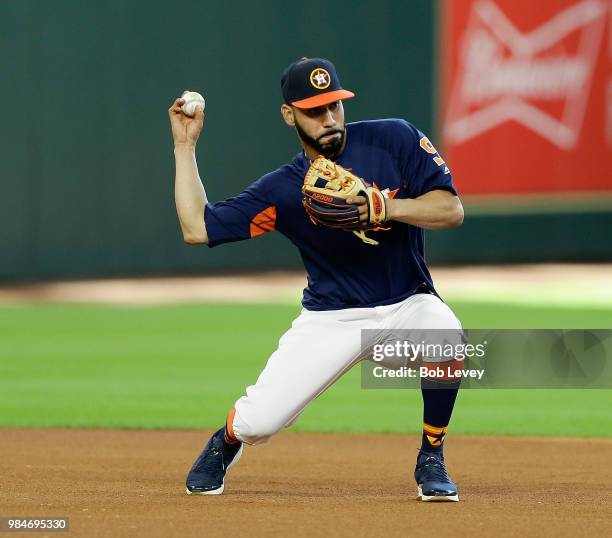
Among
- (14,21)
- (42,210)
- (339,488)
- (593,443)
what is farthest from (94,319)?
(339,488)

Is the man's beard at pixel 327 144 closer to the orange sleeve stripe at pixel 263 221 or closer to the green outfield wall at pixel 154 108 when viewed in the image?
the orange sleeve stripe at pixel 263 221

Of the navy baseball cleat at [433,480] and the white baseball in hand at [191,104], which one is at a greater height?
the white baseball in hand at [191,104]

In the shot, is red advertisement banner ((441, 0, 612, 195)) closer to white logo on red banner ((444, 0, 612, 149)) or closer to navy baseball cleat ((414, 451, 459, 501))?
white logo on red banner ((444, 0, 612, 149))

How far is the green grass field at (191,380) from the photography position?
7.12 metres

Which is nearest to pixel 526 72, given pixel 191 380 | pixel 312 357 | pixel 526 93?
pixel 526 93

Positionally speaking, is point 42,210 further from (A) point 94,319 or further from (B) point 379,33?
(B) point 379,33

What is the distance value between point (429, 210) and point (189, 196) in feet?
3.05

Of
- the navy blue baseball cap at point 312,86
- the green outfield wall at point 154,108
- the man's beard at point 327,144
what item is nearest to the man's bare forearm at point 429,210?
the man's beard at point 327,144

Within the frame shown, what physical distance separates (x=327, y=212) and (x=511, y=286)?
10635 mm

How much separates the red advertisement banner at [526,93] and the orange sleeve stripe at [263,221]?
38.7ft

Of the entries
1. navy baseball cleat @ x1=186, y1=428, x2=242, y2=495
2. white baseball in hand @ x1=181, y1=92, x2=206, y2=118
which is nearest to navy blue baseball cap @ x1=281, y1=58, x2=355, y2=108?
white baseball in hand @ x1=181, y1=92, x2=206, y2=118

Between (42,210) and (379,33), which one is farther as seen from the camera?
(379,33)

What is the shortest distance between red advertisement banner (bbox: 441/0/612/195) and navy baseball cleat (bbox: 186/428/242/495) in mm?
11948

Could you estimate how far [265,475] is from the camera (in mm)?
5324
